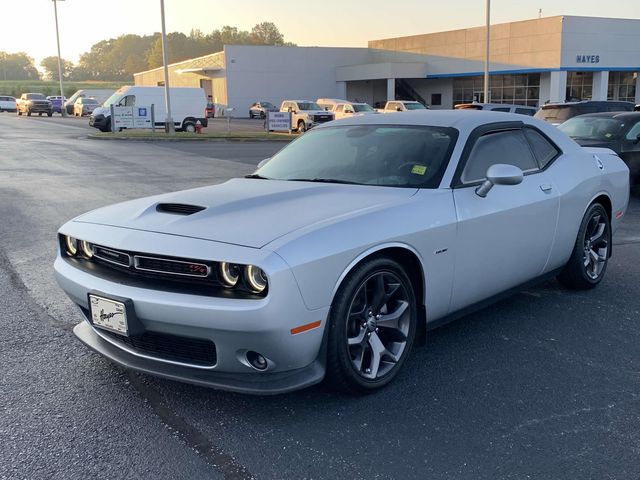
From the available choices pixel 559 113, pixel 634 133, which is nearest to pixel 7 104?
pixel 559 113

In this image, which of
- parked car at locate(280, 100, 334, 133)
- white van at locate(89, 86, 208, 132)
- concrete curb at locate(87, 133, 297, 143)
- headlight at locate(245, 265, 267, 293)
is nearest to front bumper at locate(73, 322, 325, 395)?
headlight at locate(245, 265, 267, 293)

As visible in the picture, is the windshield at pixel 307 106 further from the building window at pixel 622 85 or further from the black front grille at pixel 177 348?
the black front grille at pixel 177 348

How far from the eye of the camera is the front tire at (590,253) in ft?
17.6

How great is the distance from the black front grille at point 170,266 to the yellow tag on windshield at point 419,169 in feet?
5.57

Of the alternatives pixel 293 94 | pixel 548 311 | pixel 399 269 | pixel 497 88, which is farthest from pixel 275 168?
pixel 293 94

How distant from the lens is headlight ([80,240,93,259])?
378 centimetres

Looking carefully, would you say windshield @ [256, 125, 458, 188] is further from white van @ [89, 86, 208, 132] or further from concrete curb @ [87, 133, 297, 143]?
white van @ [89, 86, 208, 132]

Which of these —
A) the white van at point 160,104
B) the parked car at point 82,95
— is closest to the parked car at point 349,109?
the white van at point 160,104

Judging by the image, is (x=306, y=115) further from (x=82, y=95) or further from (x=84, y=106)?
(x=82, y=95)

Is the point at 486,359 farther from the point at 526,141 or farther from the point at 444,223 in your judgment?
the point at 526,141

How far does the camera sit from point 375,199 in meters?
3.88

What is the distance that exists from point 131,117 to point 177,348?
98.8 feet

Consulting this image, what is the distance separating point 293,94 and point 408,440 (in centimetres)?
5999

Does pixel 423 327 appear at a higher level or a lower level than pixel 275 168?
lower
